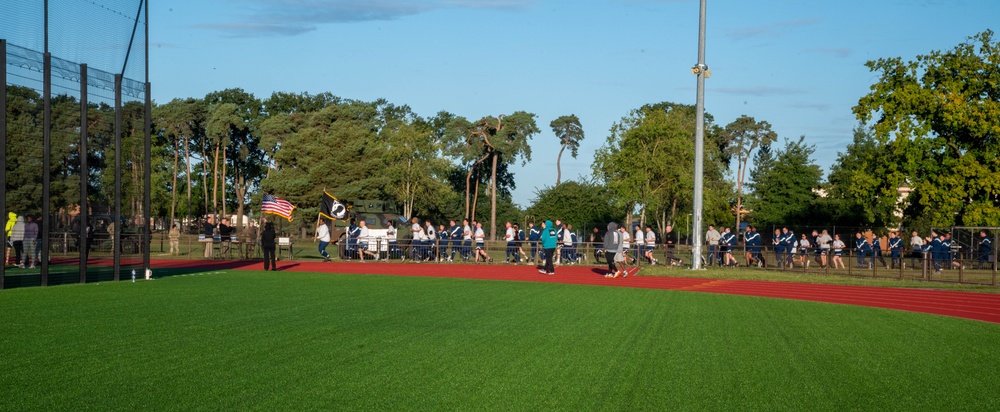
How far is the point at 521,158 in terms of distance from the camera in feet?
289

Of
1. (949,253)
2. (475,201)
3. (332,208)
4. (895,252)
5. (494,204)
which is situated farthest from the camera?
(475,201)

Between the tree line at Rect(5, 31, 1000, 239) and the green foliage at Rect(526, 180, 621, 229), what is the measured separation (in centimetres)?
12

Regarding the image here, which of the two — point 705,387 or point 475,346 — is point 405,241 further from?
point 705,387

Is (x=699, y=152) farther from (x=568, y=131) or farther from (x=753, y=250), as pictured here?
(x=568, y=131)

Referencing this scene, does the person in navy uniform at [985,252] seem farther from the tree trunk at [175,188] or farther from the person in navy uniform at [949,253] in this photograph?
the tree trunk at [175,188]

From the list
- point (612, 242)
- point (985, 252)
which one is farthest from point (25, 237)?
point (985, 252)

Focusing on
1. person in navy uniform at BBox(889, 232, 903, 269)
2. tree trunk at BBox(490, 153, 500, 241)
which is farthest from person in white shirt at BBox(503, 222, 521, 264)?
tree trunk at BBox(490, 153, 500, 241)

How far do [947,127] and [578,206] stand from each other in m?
28.7

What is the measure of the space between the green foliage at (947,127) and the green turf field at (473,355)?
101 ft

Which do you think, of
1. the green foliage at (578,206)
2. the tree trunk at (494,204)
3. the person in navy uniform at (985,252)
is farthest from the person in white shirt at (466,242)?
the tree trunk at (494,204)

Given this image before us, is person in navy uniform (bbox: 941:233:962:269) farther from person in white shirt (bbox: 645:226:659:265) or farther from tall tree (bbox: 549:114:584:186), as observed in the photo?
tall tree (bbox: 549:114:584:186)

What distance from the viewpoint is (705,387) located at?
868 centimetres

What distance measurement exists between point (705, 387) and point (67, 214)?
1808 centimetres

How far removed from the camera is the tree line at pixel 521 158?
2359cm
